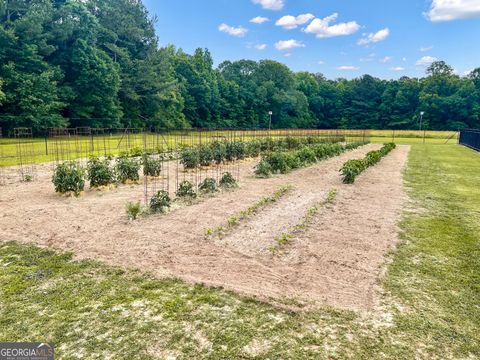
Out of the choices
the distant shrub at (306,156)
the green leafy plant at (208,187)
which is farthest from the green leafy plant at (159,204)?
the distant shrub at (306,156)

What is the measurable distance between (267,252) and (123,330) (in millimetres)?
2434

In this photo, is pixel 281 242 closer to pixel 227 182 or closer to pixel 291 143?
pixel 227 182

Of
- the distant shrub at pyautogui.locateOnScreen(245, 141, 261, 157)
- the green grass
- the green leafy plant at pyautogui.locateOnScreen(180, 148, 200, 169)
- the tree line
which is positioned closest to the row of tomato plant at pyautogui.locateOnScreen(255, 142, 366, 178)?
the distant shrub at pyautogui.locateOnScreen(245, 141, 261, 157)

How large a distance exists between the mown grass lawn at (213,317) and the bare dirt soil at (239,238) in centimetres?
28

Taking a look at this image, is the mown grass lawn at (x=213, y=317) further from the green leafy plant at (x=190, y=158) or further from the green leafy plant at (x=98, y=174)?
the green leafy plant at (x=190, y=158)

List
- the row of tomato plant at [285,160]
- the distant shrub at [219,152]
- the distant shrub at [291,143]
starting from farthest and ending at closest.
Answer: the distant shrub at [291,143]
the distant shrub at [219,152]
the row of tomato plant at [285,160]

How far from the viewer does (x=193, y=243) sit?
5.40 m

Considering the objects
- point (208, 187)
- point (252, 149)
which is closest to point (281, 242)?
point (208, 187)

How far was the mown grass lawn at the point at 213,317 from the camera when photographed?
2.97 metres

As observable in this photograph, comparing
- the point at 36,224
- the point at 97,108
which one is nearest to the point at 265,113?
the point at 97,108

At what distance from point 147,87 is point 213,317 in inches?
1577

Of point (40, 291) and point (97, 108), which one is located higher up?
point (97, 108)

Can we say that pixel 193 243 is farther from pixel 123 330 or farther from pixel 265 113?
pixel 265 113
